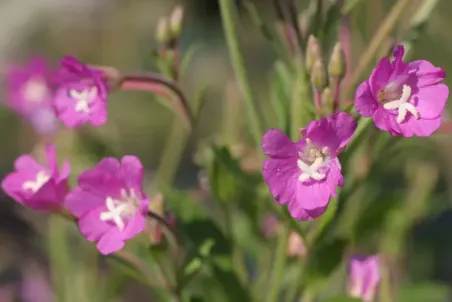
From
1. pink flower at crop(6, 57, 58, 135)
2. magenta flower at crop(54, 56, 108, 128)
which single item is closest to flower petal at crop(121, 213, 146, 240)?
magenta flower at crop(54, 56, 108, 128)

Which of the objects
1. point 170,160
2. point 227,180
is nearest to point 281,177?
point 227,180

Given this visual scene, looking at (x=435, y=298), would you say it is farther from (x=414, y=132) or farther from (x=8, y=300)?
(x=8, y=300)

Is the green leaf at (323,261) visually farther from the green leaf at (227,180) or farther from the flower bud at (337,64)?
the flower bud at (337,64)

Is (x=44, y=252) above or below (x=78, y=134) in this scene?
below

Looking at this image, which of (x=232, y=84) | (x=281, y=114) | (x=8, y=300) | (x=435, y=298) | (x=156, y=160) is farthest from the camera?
(x=156, y=160)

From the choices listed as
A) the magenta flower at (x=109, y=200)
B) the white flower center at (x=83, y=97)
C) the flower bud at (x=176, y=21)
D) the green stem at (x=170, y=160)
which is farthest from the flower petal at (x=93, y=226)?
the green stem at (x=170, y=160)

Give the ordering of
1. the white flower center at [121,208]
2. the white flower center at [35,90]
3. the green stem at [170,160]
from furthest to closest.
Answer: the white flower center at [35,90] < the green stem at [170,160] < the white flower center at [121,208]

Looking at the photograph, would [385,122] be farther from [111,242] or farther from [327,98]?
[111,242]

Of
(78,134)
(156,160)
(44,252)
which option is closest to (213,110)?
(156,160)
